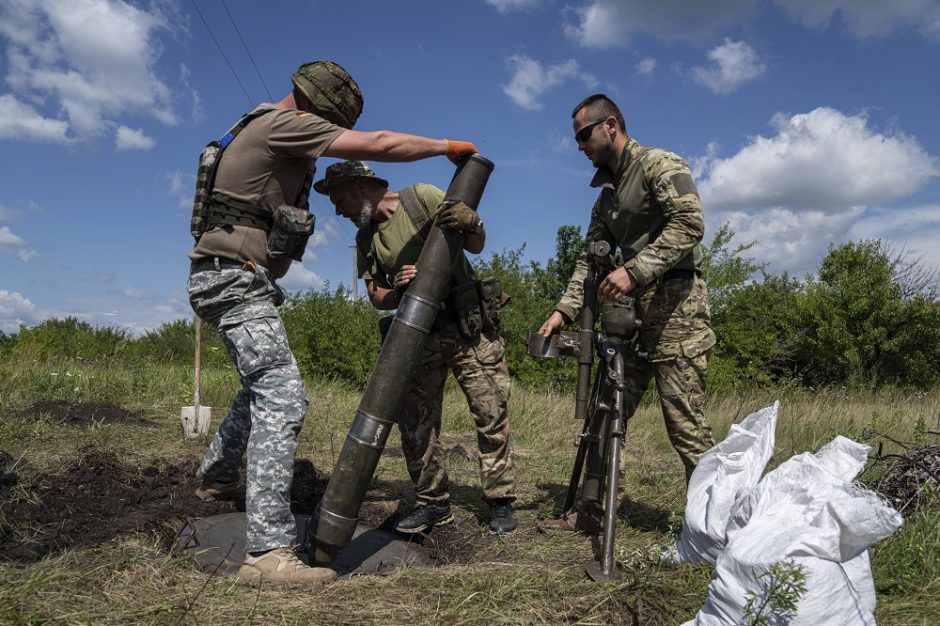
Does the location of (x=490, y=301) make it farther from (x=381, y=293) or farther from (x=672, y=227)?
(x=672, y=227)

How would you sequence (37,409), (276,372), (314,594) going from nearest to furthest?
(314,594) → (276,372) → (37,409)

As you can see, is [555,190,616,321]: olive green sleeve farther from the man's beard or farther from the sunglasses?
the man's beard

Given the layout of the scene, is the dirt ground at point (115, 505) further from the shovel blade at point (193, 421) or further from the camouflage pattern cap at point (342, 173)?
the camouflage pattern cap at point (342, 173)

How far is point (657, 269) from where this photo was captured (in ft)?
11.9

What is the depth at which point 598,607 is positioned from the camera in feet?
8.89

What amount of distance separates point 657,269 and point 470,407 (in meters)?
1.42

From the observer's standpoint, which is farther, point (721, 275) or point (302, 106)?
point (721, 275)

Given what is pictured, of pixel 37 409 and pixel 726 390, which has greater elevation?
pixel 726 390

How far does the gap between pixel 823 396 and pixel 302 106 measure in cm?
1169

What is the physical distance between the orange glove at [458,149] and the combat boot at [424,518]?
2.13 meters

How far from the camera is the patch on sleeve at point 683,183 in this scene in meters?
3.71

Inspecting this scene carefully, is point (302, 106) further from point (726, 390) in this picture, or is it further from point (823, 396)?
point (726, 390)

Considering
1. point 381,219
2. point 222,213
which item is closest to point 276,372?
point 222,213

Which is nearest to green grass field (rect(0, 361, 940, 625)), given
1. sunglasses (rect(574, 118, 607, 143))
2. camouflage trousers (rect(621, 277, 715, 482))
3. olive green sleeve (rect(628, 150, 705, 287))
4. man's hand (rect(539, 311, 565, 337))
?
camouflage trousers (rect(621, 277, 715, 482))
